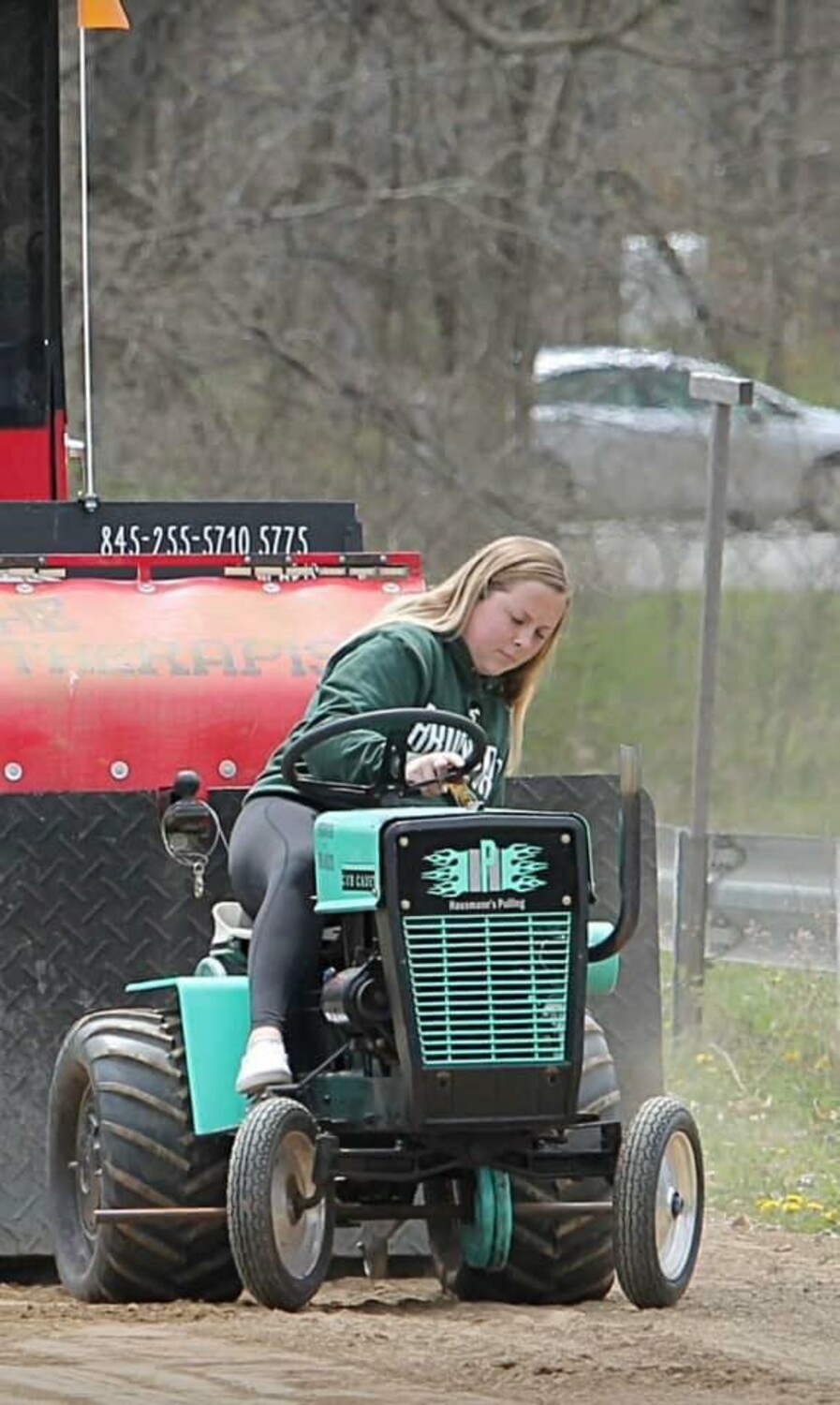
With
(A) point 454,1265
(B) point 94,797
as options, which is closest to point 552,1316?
(A) point 454,1265

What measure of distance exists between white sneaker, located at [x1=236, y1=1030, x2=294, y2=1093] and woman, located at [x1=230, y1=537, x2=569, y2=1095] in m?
0.05

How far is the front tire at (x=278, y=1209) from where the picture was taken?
19.6ft

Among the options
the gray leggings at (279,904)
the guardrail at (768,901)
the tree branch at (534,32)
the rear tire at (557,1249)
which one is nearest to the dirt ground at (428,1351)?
the rear tire at (557,1249)

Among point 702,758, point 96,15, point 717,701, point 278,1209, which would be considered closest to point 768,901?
point 702,758

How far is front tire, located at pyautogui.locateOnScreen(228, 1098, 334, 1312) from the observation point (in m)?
5.99

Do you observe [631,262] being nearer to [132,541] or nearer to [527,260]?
[527,260]

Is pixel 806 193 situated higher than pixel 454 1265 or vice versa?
pixel 806 193

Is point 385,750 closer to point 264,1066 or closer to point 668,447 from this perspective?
point 264,1066

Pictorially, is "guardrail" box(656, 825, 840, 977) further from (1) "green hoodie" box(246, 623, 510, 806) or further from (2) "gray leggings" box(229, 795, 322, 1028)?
(2) "gray leggings" box(229, 795, 322, 1028)

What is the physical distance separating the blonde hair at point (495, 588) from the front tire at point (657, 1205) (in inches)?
37.2

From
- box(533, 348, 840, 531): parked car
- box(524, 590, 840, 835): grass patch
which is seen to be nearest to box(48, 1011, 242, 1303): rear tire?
box(524, 590, 840, 835): grass patch

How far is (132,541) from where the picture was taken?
8.58 meters

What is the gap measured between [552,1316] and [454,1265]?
1.15ft

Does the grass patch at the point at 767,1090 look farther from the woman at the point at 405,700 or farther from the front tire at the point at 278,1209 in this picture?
the front tire at the point at 278,1209
